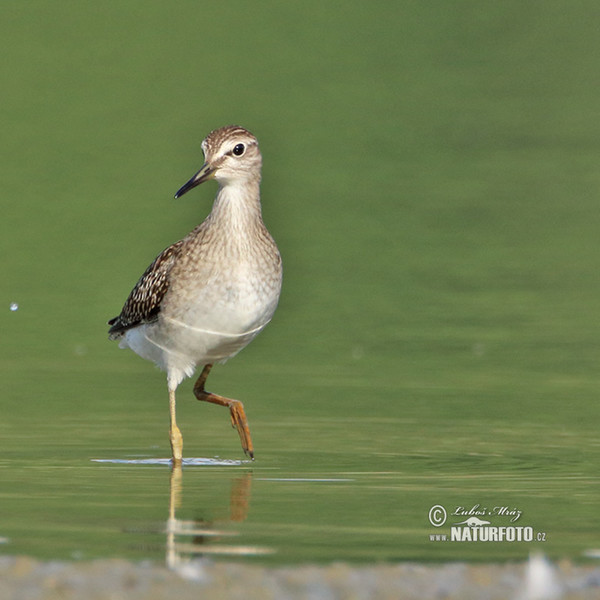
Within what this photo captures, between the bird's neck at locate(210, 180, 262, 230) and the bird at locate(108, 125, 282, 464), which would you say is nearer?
the bird at locate(108, 125, 282, 464)

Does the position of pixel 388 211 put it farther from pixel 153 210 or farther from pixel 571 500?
pixel 571 500

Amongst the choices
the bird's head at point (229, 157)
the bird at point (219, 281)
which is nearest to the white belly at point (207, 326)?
the bird at point (219, 281)

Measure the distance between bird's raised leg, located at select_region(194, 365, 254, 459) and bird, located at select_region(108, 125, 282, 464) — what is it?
0.01 m

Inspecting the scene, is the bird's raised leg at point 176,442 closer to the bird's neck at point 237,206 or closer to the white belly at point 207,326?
the white belly at point 207,326

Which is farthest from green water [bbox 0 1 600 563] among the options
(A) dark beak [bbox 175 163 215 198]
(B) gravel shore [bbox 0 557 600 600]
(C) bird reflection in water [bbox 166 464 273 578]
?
(A) dark beak [bbox 175 163 215 198]

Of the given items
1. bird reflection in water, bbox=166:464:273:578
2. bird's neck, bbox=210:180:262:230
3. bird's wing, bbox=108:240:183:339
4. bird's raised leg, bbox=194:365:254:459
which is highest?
bird's neck, bbox=210:180:262:230

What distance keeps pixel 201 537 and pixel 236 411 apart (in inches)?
147

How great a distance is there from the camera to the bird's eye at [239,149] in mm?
13633

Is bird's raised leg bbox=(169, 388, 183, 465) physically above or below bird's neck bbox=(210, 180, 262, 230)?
below

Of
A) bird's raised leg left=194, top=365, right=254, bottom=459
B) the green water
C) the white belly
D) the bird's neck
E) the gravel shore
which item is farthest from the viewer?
the bird's neck

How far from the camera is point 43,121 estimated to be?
40.8m

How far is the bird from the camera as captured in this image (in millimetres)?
13266

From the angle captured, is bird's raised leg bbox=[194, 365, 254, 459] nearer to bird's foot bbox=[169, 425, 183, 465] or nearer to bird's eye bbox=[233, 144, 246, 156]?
bird's foot bbox=[169, 425, 183, 465]

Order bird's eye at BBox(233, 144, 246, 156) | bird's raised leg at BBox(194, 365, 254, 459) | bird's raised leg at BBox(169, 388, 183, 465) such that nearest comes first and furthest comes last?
bird's raised leg at BBox(169, 388, 183, 465), bird's raised leg at BBox(194, 365, 254, 459), bird's eye at BBox(233, 144, 246, 156)
